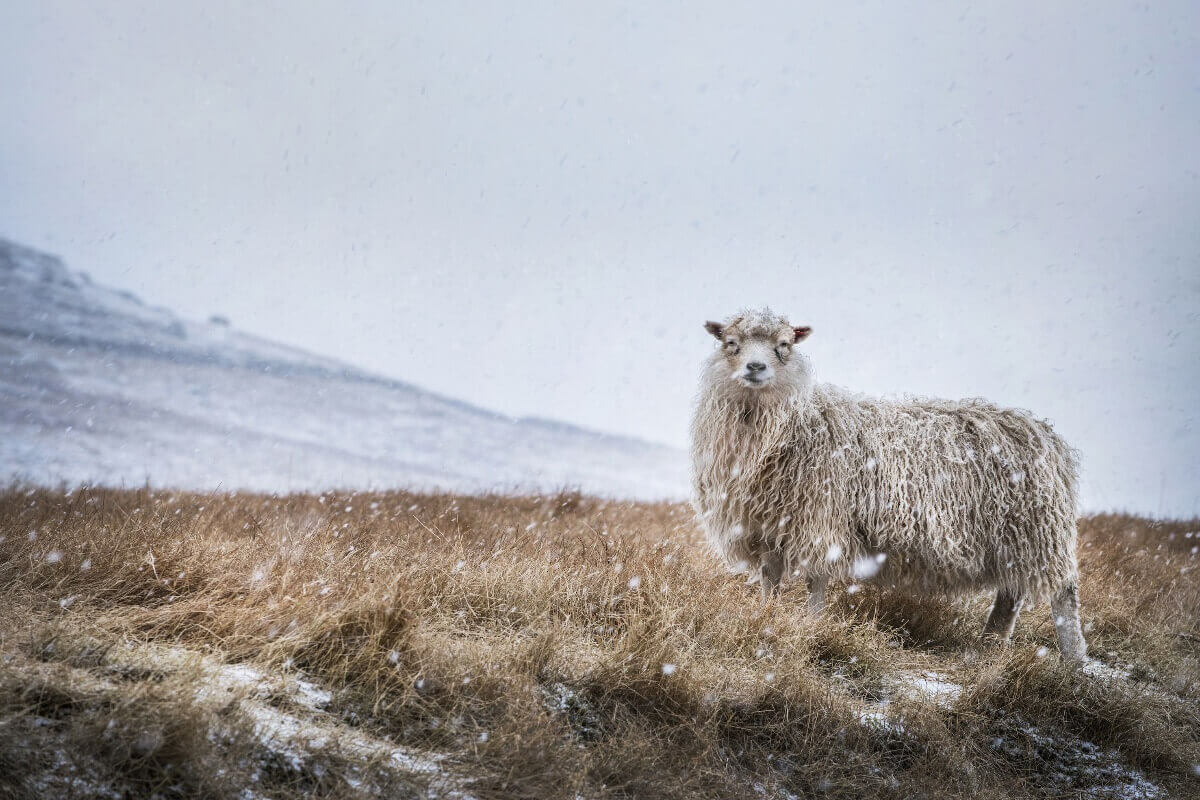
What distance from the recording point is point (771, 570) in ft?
15.9

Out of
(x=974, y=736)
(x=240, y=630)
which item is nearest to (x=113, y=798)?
(x=240, y=630)

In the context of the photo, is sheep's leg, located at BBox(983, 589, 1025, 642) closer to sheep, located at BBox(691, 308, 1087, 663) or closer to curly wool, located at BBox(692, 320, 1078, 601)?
sheep, located at BBox(691, 308, 1087, 663)

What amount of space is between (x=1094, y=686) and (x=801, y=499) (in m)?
1.83

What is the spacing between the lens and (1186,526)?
8953mm

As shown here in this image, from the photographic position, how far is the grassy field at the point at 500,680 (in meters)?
2.55

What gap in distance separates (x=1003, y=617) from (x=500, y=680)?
367 centimetres

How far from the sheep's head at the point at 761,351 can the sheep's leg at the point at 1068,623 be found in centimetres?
211

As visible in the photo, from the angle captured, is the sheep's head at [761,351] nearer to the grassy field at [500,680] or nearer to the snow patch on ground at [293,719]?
the grassy field at [500,680]

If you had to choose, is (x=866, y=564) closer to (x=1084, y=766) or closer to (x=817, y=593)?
(x=817, y=593)

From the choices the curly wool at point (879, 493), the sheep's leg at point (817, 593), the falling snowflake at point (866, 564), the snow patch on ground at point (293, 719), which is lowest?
the snow patch on ground at point (293, 719)

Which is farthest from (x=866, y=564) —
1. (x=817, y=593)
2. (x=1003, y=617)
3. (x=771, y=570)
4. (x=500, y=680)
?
(x=500, y=680)

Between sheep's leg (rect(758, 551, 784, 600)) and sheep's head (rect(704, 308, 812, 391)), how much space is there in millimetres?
999

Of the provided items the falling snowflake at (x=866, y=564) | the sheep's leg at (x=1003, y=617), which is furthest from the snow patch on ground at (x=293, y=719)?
the sheep's leg at (x=1003, y=617)

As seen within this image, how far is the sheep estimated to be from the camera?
15.4 feet
